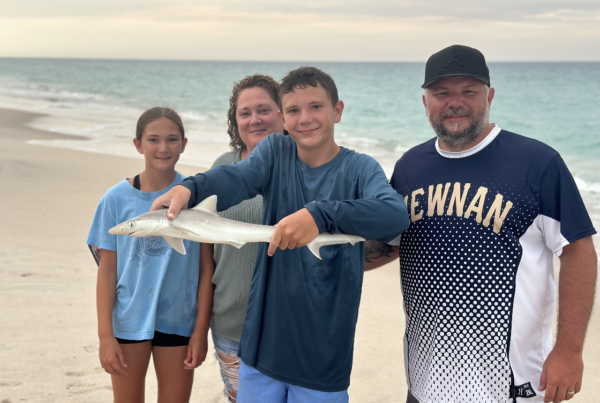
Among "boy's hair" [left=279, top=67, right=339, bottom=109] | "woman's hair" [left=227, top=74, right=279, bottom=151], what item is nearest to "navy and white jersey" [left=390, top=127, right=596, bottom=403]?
"boy's hair" [left=279, top=67, right=339, bottom=109]

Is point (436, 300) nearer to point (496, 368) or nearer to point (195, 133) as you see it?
point (496, 368)

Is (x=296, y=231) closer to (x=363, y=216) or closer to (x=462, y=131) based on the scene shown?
(x=363, y=216)

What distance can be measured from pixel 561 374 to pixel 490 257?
675 mm

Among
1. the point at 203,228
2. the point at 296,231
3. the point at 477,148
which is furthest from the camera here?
the point at 477,148

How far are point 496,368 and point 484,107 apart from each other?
1.39 metres

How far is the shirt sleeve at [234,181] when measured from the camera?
94.2 inches

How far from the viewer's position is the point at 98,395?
4520mm

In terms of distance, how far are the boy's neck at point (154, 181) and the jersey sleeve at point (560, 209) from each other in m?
2.16

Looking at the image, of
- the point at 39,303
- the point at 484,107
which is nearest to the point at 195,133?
the point at 39,303

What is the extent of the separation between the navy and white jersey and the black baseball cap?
1.14 feet

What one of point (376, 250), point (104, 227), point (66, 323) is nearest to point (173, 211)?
point (104, 227)

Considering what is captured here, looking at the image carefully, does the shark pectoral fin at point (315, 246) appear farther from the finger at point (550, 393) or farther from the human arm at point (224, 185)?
the finger at point (550, 393)

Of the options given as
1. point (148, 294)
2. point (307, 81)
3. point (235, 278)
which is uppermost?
point (307, 81)

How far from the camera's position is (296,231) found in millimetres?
2129
